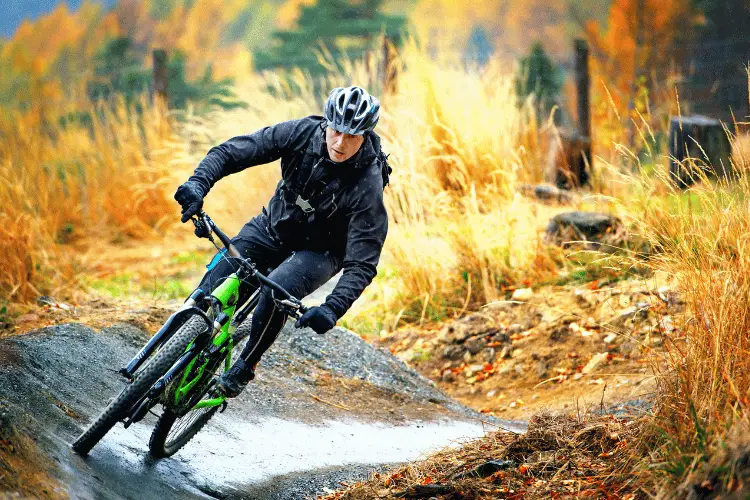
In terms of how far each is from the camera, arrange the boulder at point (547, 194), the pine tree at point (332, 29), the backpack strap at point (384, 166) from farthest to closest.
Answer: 1. the pine tree at point (332, 29)
2. the boulder at point (547, 194)
3. the backpack strap at point (384, 166)

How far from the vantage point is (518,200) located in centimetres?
869

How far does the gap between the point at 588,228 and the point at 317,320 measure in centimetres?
484

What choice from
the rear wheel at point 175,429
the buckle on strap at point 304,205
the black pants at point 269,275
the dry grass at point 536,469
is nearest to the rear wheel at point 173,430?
the rear wheel at point 175,429

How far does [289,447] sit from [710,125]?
26.2 feet

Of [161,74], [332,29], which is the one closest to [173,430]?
[161,74]

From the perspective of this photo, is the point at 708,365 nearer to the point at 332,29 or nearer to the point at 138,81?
the point at 138,81

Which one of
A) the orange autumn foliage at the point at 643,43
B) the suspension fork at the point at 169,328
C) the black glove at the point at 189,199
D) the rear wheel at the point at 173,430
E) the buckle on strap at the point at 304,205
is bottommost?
the orange autumn foliage at the point at 643,43

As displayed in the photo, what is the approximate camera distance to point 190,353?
4.35m

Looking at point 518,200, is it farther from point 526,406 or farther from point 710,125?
point 710,125

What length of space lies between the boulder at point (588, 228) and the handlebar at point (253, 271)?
4.46m

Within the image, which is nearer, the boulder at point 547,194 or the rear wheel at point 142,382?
the rear wheel at point 142,382

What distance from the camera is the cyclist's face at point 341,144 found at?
4.57 m

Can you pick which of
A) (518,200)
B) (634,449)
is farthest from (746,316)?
(518,200)

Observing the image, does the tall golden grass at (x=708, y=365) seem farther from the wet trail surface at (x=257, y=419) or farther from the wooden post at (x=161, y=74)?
the wooden post at (x=161, y=74)
